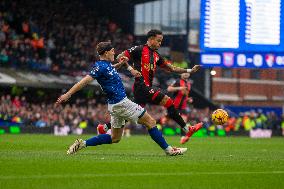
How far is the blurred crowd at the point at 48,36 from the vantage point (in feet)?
115

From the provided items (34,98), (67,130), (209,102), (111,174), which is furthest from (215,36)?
(111,174)

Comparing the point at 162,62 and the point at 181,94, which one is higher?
the point at 162,62

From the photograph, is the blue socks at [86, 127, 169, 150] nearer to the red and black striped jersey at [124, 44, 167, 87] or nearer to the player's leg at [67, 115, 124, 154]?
the player's leg at [67, 115, 124, 154]

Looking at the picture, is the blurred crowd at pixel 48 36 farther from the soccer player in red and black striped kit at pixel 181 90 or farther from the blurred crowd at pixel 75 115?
the soccer player in red and black striped kit at pixel 181 90

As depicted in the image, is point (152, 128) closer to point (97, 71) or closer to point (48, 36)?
point (97, 71)

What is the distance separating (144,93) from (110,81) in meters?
2.14

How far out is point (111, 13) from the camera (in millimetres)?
44750

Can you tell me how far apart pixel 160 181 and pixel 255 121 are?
1309 inches

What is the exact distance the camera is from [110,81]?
13016 millimetres

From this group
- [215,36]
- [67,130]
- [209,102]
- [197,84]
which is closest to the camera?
[215,36]

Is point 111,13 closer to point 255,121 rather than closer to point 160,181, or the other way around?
point 255,121

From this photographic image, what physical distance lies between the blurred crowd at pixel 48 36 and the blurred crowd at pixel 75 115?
1.87m

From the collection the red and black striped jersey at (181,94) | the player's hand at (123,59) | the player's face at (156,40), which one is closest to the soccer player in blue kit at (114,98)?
the player's hand at (123,59)

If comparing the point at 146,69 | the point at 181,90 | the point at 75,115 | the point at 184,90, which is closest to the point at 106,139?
the point at 146,69
